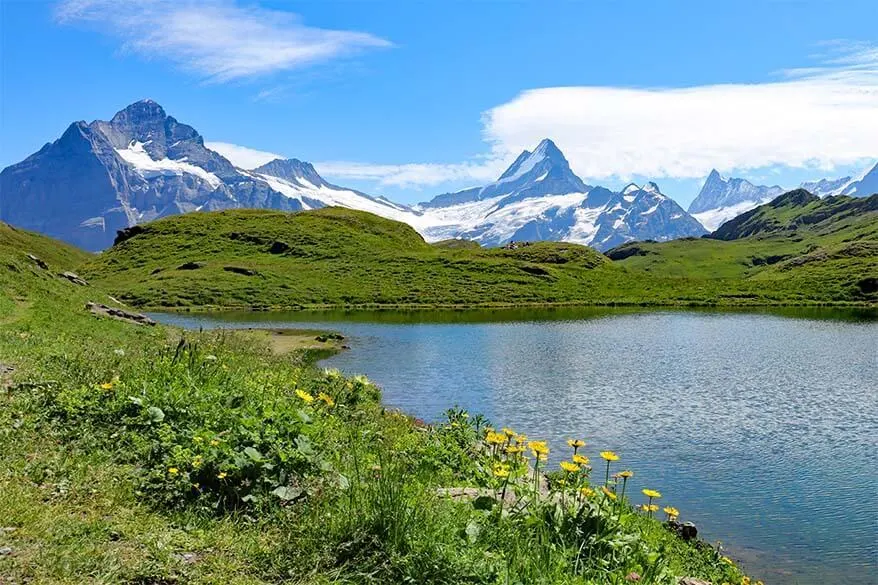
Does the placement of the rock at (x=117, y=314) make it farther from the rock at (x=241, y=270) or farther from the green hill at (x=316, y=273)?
the rock at (x=241, y=270)

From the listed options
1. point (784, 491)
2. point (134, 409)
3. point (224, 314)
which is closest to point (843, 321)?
point (784, 491)

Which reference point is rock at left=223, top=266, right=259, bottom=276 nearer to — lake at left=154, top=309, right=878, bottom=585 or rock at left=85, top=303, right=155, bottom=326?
lake at left=154, top=309, right=878, bottom=585

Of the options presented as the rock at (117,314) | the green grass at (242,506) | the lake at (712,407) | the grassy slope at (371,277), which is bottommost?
the lake at (712,407)

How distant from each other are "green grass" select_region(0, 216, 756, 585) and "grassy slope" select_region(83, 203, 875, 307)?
12273 cm

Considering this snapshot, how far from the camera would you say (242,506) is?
33.8 ft

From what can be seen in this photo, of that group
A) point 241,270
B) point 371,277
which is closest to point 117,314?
point 241,270

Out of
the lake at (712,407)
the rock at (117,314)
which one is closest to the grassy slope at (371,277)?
the lake at (712,407)

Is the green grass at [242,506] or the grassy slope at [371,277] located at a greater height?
the grassy slope at [371,277]

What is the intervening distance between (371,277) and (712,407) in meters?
128

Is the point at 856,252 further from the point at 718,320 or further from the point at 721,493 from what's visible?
the point at 721,493

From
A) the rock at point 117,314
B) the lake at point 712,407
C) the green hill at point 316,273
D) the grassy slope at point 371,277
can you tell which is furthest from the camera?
the grassy slope at point 371,277

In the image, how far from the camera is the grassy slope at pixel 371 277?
142 meters

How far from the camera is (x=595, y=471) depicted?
82.6ft

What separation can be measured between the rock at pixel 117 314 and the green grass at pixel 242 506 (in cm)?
2753
